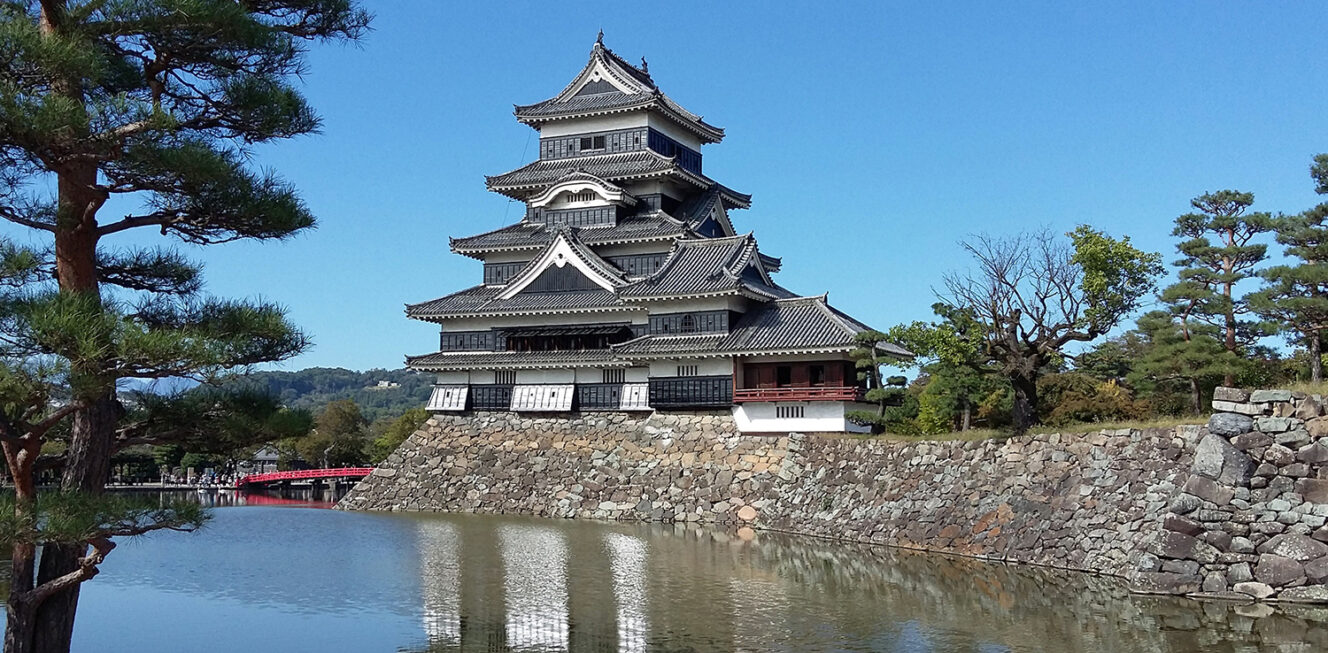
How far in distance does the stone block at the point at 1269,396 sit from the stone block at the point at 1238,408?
105 mm

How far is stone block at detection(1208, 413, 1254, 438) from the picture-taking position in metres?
15.8

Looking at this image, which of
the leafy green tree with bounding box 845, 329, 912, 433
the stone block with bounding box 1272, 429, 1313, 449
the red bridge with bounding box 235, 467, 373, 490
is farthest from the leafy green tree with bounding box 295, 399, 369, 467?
the stone block with bounding box 1272, 429, 1313, 449

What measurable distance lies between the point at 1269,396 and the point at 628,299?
58.6 ft

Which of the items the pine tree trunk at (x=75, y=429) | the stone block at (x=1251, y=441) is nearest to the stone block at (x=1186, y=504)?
the stone block at (x=1251, y=441)

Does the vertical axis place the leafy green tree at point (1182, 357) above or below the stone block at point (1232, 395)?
above

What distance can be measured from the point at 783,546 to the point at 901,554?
9.24 ft

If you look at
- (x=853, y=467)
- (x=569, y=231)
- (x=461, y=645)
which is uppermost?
(x=569, y=231)

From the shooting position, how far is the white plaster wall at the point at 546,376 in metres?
32.4

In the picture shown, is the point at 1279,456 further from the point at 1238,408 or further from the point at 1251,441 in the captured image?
the point at 1238,408

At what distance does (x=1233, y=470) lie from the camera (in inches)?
611

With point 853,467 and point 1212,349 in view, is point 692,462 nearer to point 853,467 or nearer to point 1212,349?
point 853,467

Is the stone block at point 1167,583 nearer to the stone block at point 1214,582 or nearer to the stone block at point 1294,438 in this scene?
the stone block at point 1214,582

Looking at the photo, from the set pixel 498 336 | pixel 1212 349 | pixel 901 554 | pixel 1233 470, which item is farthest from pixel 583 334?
pixel 1233 470

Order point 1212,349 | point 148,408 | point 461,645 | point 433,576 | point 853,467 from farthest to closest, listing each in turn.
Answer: point 853,467
point 1212,349
point 433,576
point 461,645
point 148,408
